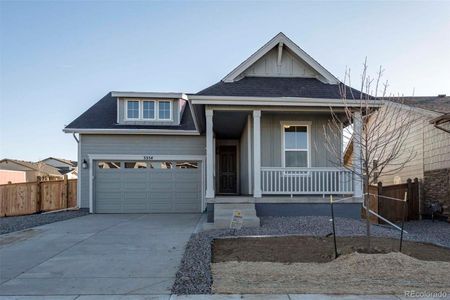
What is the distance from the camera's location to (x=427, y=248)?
745 cm

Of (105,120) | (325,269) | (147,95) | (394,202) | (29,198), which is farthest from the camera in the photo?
(147,95)

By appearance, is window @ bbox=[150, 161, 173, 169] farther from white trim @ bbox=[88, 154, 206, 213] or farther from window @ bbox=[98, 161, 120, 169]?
window @ bbox=[98, 161, 120, 169]

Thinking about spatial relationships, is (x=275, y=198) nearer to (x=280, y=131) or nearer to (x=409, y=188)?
(x=280, y=131)

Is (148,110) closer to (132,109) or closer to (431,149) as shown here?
(132,109)

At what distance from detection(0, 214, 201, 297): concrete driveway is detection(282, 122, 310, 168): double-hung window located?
165 inches

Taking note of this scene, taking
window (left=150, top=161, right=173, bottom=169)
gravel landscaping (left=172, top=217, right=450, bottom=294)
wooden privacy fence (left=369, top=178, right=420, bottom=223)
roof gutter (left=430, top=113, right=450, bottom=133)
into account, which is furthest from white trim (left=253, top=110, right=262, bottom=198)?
roof gutter (left=430, top=113, right=450, bottom=133)

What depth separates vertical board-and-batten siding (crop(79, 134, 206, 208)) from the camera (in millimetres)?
15578

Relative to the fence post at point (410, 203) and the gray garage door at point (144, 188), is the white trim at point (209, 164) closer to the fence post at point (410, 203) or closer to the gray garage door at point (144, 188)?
the gray garage door at point (144, 188)

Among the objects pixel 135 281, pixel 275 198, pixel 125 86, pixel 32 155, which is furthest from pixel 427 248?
pixel 32 155

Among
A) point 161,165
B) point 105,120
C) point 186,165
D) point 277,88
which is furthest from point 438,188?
point 105,120

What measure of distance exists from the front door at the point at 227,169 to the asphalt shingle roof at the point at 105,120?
2.44 meters

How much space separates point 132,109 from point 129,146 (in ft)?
6.18

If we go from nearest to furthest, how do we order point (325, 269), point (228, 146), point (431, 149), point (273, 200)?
point (325, 269)
point (273, 200)
point (431, 149)
point (228, 146)

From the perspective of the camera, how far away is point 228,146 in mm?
17875
